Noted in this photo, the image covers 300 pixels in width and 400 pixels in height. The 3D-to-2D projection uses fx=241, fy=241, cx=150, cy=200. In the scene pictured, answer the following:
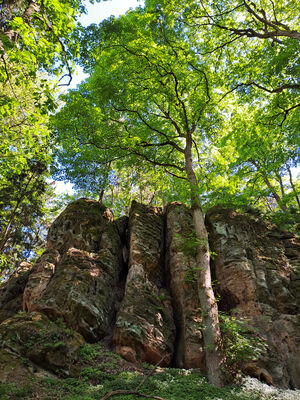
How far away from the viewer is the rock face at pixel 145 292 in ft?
25.2

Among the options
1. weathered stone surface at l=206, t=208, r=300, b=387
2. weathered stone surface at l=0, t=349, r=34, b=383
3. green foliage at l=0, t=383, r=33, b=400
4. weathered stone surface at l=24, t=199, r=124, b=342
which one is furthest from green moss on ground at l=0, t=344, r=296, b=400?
weathered stone surface at l=206, t=208, r=300, b=387

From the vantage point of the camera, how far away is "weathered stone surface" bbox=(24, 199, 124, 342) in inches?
344

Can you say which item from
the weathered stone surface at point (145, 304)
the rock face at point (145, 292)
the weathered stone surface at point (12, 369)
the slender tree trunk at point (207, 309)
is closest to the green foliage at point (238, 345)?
the rock face at point (145, 292)

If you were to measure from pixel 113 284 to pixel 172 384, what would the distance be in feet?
17.1

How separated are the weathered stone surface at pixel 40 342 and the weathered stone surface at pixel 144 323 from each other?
169 cm

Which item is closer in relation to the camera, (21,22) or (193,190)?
(21,22)

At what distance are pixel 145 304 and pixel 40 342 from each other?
4165mm

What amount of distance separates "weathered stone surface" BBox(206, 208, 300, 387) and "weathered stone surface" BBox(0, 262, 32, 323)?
9.56 m

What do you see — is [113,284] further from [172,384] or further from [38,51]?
[38,51]

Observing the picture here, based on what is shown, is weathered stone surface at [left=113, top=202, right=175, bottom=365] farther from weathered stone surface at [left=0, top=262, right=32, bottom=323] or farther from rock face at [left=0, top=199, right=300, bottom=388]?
weathered stone surface at [left=0, top=262, right=32, bottom=323]

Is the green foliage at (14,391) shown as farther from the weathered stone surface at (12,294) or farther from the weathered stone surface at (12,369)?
the weathered stone surface at (12,294)

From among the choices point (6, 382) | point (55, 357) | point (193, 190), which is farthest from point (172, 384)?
point (193, 190)

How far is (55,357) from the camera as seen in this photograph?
661 cm

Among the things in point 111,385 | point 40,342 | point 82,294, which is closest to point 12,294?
point 82,294
